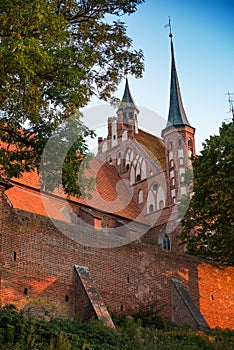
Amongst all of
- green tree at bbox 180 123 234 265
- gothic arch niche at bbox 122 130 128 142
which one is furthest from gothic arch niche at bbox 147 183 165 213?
green tree at bbox 180 123 234 265

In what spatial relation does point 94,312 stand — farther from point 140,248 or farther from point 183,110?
point 183,110

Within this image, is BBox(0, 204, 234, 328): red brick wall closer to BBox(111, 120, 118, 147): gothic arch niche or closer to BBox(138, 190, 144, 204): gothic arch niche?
BBox(138, 190, 144, 204): gothic arch niche

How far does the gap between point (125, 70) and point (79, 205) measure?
1149 centimetres

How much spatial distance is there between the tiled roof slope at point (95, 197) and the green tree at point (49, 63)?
19.0ft

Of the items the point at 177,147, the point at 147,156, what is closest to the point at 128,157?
the point at 147,156

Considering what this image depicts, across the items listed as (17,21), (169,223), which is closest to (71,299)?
(17,21)

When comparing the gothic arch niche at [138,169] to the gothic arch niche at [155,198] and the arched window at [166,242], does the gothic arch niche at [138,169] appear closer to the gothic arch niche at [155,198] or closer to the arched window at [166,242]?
the gothic arch niche at [155,198]

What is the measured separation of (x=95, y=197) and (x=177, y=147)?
20.8ft

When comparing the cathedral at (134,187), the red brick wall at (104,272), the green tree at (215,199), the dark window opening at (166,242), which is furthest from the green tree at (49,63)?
the dark window opening at (166,242)

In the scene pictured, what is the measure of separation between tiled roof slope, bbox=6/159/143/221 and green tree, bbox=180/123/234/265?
4.02 m

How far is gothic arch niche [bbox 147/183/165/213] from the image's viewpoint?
2873 cm

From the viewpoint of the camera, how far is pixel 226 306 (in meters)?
19.5

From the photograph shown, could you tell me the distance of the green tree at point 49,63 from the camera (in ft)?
29.9

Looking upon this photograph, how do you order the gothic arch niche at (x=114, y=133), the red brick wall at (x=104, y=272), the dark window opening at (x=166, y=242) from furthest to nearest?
the gothic arch niche at (x=114, y=133) < the dark window opening at (x=166, y=242) < the red brick wall at (x=104, y=272)
